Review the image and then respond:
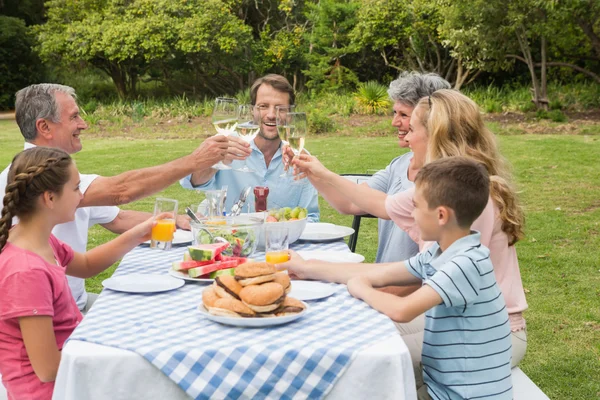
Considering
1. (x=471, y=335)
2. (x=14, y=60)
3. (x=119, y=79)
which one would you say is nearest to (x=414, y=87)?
(x=471, y=335)

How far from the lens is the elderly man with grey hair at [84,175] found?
3697mm

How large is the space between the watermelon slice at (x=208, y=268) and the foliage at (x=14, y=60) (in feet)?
90.8

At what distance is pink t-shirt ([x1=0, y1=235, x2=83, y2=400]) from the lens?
2551 millimetres

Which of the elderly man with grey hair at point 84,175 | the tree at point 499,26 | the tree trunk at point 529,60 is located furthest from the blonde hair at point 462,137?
the tree trunk at point 529,60

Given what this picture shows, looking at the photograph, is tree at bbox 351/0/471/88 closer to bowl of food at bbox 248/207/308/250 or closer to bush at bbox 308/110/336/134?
bush at bbox 308/110/336/134

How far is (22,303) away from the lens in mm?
2543

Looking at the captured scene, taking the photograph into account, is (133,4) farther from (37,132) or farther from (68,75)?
(37,132)

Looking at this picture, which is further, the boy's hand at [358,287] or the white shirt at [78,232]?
the white shirt at [78,232]

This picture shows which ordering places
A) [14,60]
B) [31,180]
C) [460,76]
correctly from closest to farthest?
[31,180], [460,76], [14,60]

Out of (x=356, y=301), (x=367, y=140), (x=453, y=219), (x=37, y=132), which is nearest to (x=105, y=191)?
(x=37, y=132)

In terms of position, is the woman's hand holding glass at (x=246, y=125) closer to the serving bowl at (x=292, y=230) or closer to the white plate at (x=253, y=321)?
the serving bowl at (x=292, y=230)

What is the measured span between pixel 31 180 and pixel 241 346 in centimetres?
108

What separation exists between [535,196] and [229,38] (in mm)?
15666

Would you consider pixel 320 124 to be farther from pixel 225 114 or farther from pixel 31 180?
pixel 31 180
